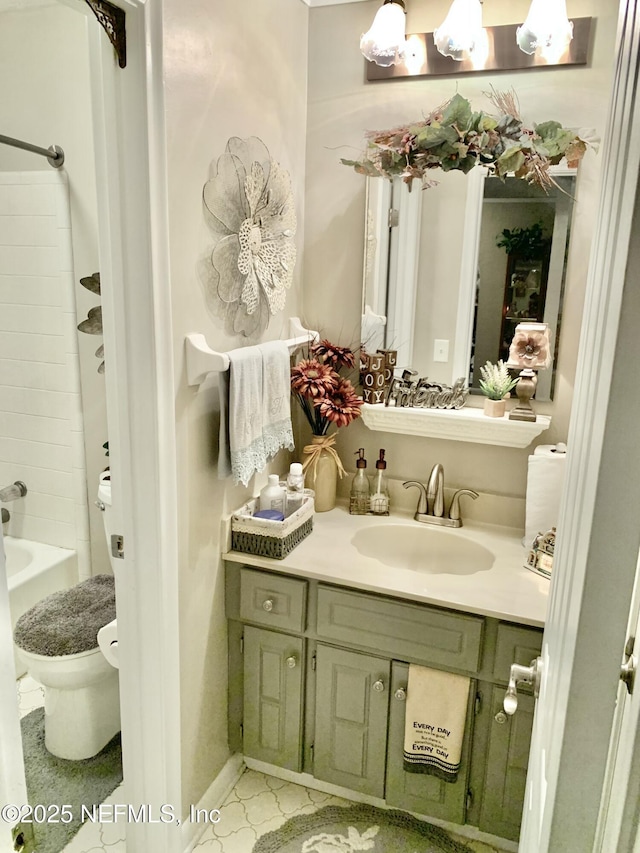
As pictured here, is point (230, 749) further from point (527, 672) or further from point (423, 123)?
point (423, 123)

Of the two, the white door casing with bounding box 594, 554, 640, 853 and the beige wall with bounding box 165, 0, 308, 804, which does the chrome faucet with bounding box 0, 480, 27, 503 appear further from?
the white door casing with bounding box 594, 554, 640, 853

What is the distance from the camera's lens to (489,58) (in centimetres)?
190

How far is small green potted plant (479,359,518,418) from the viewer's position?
2027 millimetres

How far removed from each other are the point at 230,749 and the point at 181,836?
32 centimetres

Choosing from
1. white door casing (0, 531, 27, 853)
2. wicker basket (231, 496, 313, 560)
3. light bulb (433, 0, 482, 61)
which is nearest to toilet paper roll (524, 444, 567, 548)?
wicker basket (231, 496, 313, 560)

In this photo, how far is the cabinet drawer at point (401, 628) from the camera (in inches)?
67.0

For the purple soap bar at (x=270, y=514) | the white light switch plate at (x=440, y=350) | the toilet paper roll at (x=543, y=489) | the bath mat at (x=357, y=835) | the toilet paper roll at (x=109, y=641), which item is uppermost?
the white light switch plate at (x=440, y=350)

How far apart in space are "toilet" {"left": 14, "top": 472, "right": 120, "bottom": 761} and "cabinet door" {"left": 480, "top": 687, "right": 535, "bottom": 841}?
1.18 metres

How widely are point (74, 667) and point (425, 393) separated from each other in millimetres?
1457

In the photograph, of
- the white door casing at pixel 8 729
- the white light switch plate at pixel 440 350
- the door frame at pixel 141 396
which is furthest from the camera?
the white light switch plate at pixel 440 350

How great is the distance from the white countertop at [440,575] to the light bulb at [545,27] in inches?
57.7

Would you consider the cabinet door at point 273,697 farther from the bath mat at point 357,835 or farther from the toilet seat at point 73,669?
the toilet seat at point 73,669

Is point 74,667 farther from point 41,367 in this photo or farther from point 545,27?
point 545,27

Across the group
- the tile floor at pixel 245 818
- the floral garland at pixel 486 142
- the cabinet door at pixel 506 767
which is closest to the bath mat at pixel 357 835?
the tile floor at pixel 245 818
